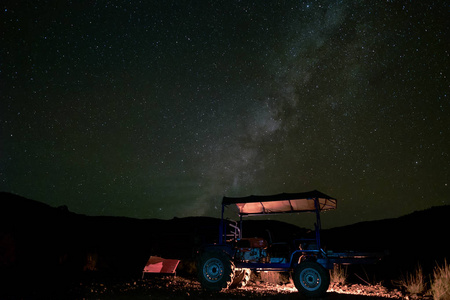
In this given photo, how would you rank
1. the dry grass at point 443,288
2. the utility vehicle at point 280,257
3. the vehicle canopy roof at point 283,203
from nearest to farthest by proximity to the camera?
1. the dry grass at point 443,288
2. the utility vehicle at point 280,257
3. the vehicle canopy roof at point 283,203

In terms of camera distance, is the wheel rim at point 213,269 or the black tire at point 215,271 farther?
the wheel rim at point 213,269

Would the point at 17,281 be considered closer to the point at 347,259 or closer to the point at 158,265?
the point at 158,265

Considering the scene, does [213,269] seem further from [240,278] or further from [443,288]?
[443,288]

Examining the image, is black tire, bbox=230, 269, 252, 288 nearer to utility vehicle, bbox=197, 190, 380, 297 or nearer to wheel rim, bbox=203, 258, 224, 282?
utility vehicle, bbox=197, 190, 380, 297

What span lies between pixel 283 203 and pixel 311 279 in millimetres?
3094

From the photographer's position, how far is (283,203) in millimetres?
11602

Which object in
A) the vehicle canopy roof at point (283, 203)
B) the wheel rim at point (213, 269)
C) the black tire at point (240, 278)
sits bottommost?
the black tire at point (240, 278)

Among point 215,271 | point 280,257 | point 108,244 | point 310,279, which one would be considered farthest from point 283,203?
point 108,244

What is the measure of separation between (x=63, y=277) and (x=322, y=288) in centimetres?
897

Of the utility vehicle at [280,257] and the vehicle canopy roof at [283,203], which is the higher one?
the vehicle canopy roof at [283,203]

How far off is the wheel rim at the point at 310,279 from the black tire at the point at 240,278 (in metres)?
2.56

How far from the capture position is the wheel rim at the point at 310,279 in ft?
A: 29.2

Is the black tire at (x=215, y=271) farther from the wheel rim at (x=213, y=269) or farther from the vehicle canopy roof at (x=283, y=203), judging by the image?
the vehicle canopy roof at (x=283, y=203)

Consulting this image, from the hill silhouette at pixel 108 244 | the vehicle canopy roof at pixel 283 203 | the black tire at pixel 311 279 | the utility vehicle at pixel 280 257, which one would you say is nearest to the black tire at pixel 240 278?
the utility vehicle at pixel 280 257
